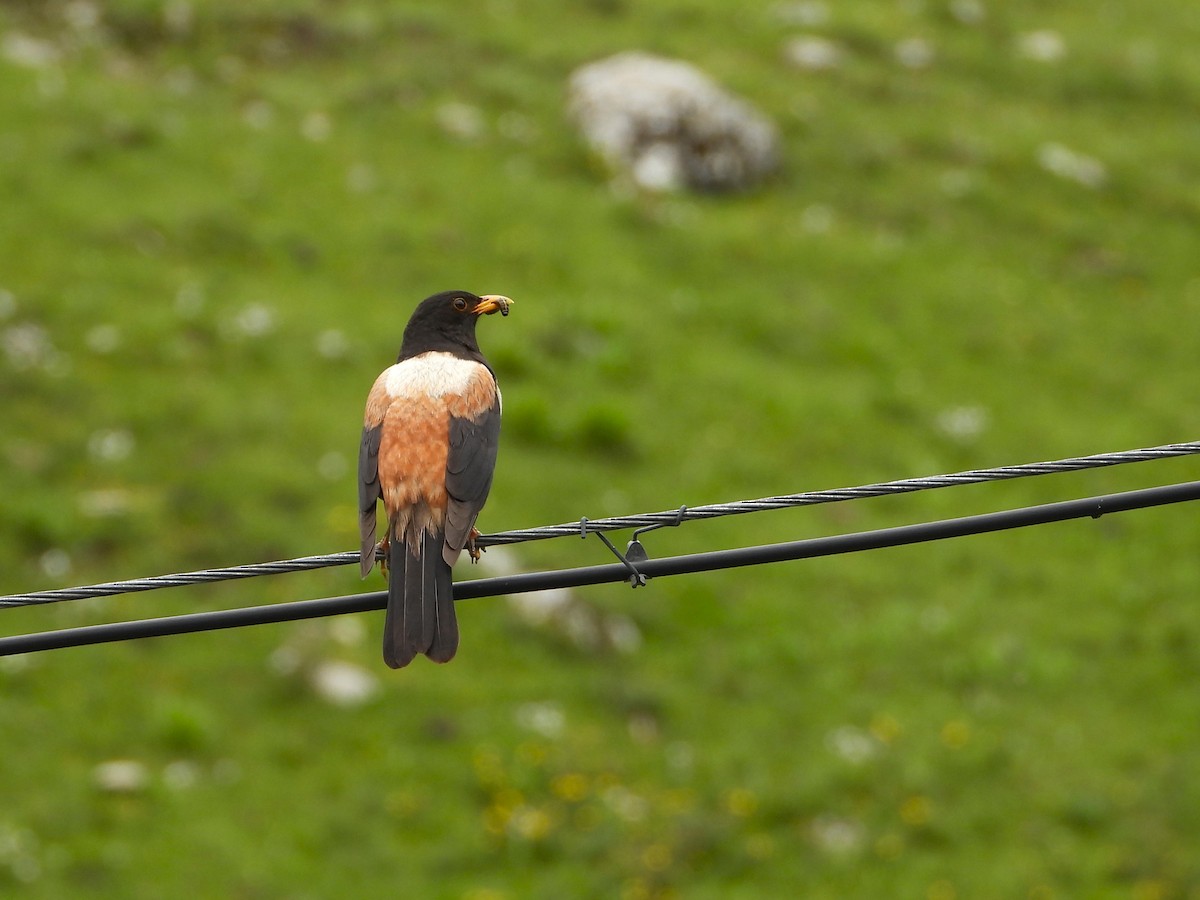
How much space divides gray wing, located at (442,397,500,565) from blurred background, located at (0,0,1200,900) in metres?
6.34

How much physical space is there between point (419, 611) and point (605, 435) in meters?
11.6

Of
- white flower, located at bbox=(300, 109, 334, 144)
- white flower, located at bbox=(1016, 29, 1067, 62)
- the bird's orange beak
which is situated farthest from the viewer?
white flower, located at bbox=(1016, 29, 1067, 62)

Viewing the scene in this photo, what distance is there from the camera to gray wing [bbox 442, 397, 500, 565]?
7860 millimetres

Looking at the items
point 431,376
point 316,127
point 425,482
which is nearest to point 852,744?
point 431,376

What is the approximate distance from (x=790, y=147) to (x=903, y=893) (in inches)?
618

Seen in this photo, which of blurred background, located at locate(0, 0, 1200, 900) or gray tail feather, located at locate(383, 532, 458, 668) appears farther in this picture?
blurred background, located at locate(0, 0, 1200, 900)

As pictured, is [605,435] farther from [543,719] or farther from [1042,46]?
[1042,46]

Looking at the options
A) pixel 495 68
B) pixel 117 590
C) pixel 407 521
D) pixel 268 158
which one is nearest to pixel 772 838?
pixel 407 521

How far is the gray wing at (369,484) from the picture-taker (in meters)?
8.01

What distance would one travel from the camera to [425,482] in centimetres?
815

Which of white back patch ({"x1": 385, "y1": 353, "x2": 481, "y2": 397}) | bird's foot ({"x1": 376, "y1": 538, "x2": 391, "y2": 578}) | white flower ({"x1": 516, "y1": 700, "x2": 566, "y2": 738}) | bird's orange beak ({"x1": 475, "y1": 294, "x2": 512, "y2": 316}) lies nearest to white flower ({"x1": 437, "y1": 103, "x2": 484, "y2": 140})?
white flower ({"x1": 516, "y1": 700, "x2": 566, "y2": 738})

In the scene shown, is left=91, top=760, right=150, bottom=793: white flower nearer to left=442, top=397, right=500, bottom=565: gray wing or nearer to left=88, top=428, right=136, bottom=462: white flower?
left=88, top=428, right=136, bottom=462: white flower

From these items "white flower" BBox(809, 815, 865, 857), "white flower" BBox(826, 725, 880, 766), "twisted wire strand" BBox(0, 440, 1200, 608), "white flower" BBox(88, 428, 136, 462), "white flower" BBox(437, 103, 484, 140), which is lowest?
"twisted wire strand" BBox(0, 440, 1200, 608)

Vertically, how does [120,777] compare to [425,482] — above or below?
above
